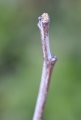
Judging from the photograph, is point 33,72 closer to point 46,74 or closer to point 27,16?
point 27,16

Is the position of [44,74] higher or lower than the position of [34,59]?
lower

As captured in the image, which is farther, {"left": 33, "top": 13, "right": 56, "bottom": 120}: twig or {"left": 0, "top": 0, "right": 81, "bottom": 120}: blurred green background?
{"left": 0, "top": 0, "right": 81, "bottom": 120}: blurred green background

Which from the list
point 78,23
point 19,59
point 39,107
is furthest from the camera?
point 78,23

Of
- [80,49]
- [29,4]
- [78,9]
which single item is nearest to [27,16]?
[29,4]

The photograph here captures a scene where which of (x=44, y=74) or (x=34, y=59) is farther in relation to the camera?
(x=34, y=59)

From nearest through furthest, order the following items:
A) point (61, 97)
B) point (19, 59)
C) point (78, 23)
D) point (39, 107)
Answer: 1. point (39, 107)
2. point (61, 97)
3. point (19, 59)
4. point (78, 23)

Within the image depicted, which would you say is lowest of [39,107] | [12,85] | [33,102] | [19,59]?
[39,107]

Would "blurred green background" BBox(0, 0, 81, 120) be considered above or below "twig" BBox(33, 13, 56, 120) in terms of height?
above

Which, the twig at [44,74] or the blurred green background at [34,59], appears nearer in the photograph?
the twig at [44,74]
